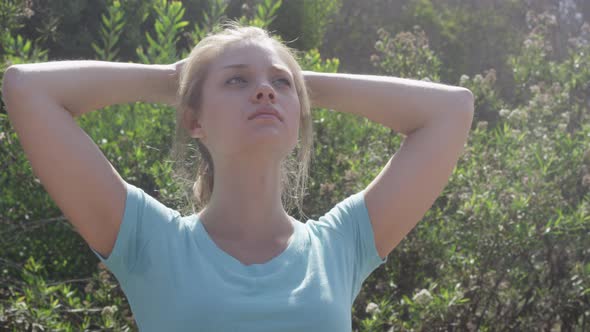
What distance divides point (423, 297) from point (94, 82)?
183 cm

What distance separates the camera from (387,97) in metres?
2.10

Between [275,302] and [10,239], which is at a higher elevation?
[275,302]

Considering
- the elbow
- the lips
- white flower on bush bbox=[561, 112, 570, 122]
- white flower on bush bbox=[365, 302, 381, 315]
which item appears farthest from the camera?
white flower on bush bbox=[561, 112, 570, 122]

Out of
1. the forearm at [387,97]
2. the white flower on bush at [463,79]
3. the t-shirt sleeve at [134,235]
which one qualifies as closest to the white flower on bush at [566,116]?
the white flower on bush at [463,79]

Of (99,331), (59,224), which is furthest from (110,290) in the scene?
(59,224)

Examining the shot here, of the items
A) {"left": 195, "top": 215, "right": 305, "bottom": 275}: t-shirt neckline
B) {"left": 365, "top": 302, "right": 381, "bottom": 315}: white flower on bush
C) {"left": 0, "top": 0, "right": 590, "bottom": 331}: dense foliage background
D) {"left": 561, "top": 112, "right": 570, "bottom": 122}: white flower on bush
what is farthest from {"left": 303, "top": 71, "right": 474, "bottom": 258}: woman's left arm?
{"left": 561, "top": 112, "right": 570, "bottom": 122}: white flower on bush

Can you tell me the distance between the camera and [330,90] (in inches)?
83.2

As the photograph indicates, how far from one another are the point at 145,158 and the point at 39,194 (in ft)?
1.81

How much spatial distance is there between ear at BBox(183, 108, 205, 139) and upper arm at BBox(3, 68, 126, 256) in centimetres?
28

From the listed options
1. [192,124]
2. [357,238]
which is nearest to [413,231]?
[357,238]

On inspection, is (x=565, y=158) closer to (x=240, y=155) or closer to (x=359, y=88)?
(x=359, y=88)

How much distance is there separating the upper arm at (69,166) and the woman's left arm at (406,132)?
2.03 ft

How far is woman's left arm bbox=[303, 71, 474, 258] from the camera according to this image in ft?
6.36

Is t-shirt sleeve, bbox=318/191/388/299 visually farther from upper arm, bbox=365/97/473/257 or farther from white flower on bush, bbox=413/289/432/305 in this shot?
white flower on bush, bbox=413/289/432/305
